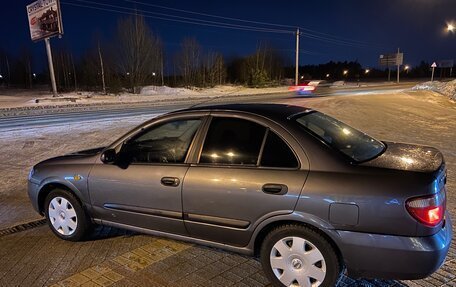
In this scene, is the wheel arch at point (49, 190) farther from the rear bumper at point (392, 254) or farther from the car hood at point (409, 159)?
the car hood at point (409, 159)

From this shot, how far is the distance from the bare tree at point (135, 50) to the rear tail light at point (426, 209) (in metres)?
41.5

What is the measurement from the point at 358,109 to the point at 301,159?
14.3m

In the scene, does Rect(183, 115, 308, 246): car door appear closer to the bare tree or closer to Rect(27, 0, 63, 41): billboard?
Rect(27, 0, 63, 41): billboard

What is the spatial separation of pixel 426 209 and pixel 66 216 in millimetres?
3586

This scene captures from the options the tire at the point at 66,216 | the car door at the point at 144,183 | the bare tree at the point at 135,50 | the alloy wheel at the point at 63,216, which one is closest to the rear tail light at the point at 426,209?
the car door at the point at 144,183

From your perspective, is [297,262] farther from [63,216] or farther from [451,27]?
[451,27]

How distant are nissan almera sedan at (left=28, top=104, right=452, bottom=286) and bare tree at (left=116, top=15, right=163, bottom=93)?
39545 mm

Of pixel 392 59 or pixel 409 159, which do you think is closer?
pixel 409 159

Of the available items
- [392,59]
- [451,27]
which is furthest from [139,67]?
[392,59]

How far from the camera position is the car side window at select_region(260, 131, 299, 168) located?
2977mm

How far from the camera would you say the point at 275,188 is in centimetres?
291

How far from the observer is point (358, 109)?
53.2 ft

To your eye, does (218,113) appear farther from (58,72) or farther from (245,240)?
(58,72)

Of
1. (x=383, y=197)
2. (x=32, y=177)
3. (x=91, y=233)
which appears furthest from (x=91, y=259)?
(x=383, y=197)
